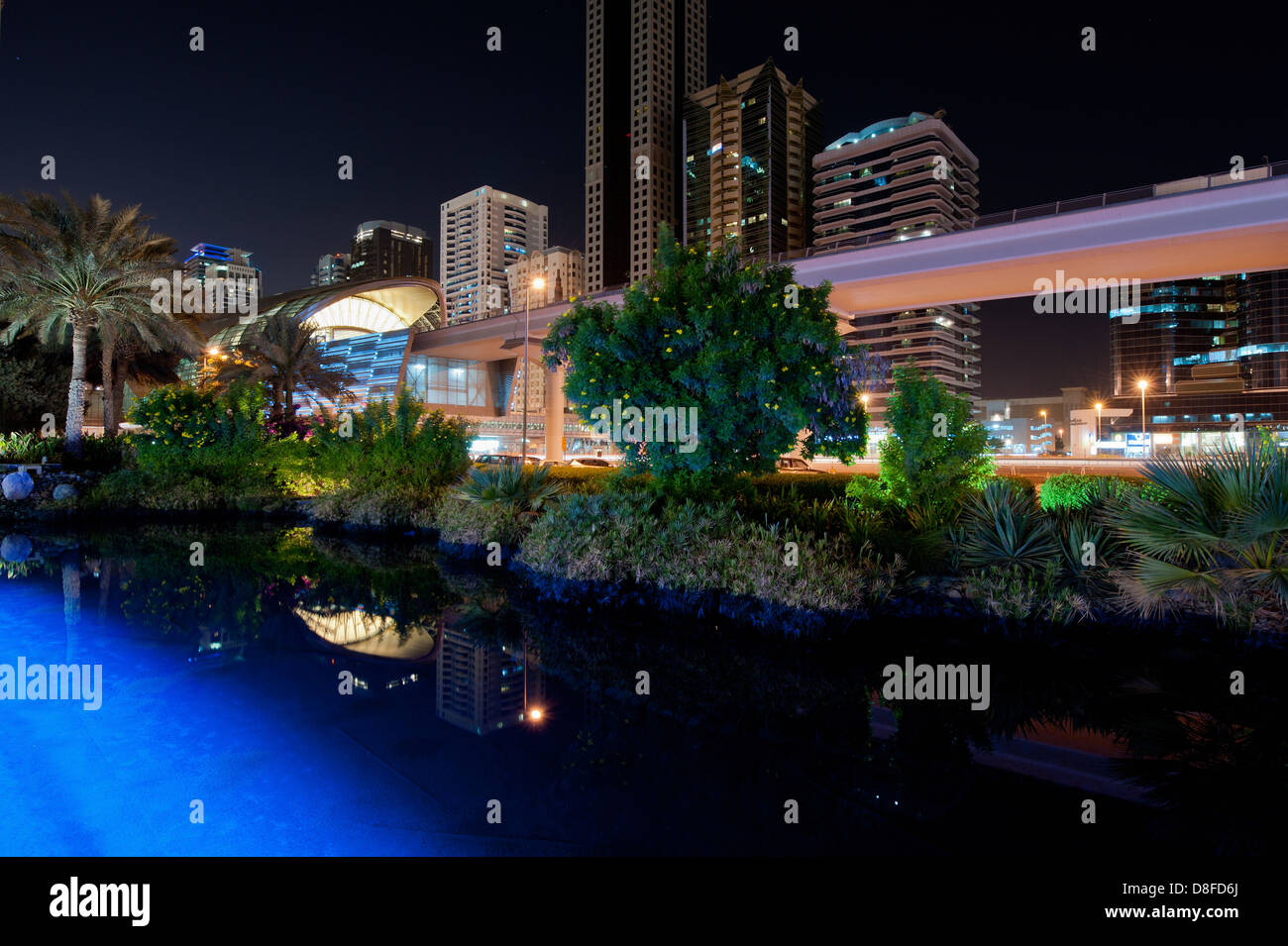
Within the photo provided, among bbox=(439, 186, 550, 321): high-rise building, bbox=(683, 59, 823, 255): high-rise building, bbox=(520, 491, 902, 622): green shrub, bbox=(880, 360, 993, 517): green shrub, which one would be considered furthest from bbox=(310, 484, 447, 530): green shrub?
bbox=(439, 186, 550, 321): high-rise building

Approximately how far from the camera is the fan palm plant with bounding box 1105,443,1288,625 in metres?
6.54

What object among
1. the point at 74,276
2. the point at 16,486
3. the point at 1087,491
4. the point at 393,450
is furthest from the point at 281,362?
the point at 1087,491

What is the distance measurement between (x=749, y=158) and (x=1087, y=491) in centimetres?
12635

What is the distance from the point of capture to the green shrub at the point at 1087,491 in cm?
810

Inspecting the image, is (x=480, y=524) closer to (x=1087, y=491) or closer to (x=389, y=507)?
(x=389, y=507)

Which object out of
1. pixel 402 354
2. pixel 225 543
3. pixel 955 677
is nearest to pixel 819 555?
pixel 955 677

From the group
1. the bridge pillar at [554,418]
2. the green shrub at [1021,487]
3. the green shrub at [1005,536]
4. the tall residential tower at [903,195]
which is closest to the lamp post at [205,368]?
the bridge pillar at [554,418]

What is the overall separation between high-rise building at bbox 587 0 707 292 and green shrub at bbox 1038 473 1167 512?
4438 inches

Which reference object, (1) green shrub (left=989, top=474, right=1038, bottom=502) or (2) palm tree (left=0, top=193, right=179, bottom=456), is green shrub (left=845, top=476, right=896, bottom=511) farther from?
(2) palm tree (left=0, top=193, right=179, bottom=456)

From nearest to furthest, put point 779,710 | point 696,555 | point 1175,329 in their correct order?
point 779,710
point 696,555
point 1175,329

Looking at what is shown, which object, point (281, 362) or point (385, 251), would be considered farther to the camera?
point (385, 251)

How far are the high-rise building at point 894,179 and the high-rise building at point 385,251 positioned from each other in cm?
7753

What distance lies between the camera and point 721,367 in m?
9.59
